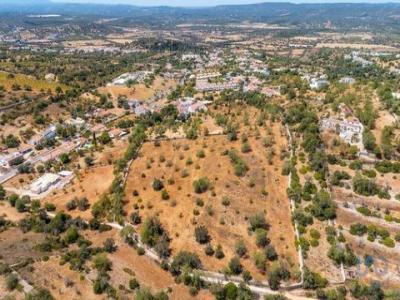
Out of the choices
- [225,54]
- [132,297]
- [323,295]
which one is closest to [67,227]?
[132,297]

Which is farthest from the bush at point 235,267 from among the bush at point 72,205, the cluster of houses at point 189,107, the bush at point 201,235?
the cluster of houses at point 189,107

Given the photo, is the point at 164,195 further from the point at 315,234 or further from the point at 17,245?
the point at 315,234

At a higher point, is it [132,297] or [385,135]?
[385,135]

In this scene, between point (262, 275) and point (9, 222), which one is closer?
point (262, 275)

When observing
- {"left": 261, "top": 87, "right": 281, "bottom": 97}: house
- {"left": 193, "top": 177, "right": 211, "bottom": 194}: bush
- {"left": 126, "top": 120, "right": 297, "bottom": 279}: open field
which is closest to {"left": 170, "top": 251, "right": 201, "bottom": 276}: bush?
{"left": 126, "top": 120, "right": 297, "bottom": 279}: open field

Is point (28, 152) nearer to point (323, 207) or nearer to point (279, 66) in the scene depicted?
point (323, 207)

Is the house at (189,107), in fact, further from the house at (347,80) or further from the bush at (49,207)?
the bush at (49,207)

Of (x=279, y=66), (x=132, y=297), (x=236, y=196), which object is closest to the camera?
(x=132, y=297)
